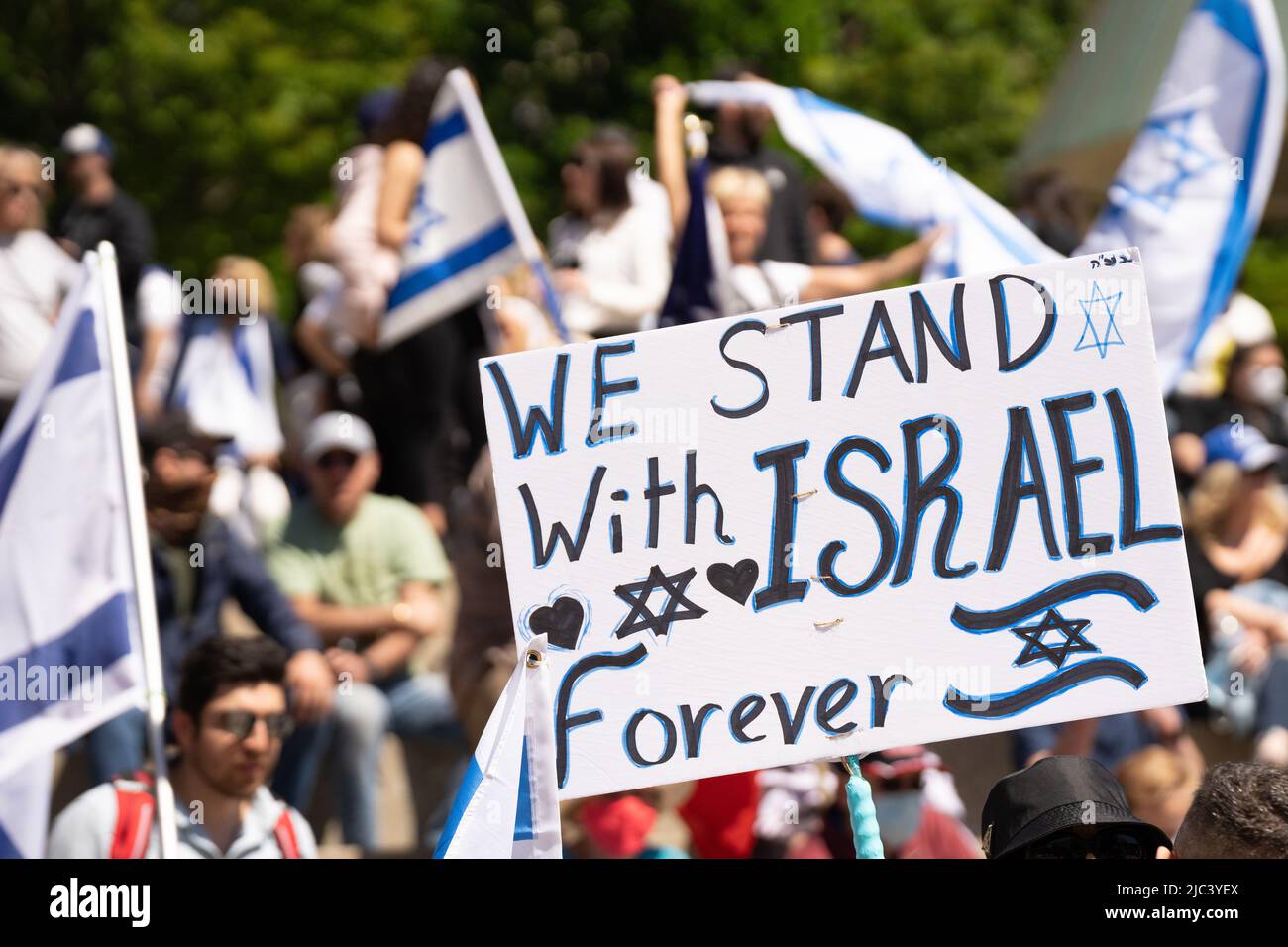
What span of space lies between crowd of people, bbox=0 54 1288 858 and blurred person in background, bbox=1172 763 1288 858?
1558 millimetres

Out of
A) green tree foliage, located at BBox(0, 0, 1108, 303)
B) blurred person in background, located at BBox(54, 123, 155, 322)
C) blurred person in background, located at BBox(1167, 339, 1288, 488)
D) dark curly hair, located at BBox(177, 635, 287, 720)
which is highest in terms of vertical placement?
green tree foliage, located at BBox(0, 0, 1108, 303)

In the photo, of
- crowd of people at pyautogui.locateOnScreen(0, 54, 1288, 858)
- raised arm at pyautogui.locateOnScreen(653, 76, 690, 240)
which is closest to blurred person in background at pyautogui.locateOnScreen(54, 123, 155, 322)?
crowd of people at pyautogui.locateOnScreen(0, 54, 1288, 858)

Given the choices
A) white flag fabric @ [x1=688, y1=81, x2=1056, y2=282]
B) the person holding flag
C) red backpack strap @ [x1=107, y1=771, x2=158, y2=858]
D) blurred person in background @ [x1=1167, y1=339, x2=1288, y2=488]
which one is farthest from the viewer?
blurred person in background @ [x1=1167, y1=339, x2=1288, y2=488]

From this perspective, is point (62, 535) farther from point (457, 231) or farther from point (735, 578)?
point (457, 231)

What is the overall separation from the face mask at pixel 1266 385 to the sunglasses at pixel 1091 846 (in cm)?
486

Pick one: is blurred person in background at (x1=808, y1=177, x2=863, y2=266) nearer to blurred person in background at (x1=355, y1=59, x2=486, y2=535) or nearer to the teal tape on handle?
blurred person in background at (x1=355, y1=59, x2=486, y2=535)

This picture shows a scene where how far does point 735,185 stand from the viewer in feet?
19.4

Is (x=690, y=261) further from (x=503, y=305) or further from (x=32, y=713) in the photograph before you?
(x=32, y=713)

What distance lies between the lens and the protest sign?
9.48 feet

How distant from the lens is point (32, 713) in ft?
13.0

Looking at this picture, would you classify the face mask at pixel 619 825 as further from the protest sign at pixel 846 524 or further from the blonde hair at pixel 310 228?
the blonde hair at pixel 310 228

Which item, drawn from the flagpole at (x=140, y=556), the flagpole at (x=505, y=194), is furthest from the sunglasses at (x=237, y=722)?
the flagpole at (x=505, y=194)

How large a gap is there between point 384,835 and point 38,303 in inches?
94.7

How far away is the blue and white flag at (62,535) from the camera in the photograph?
408 centimetres
